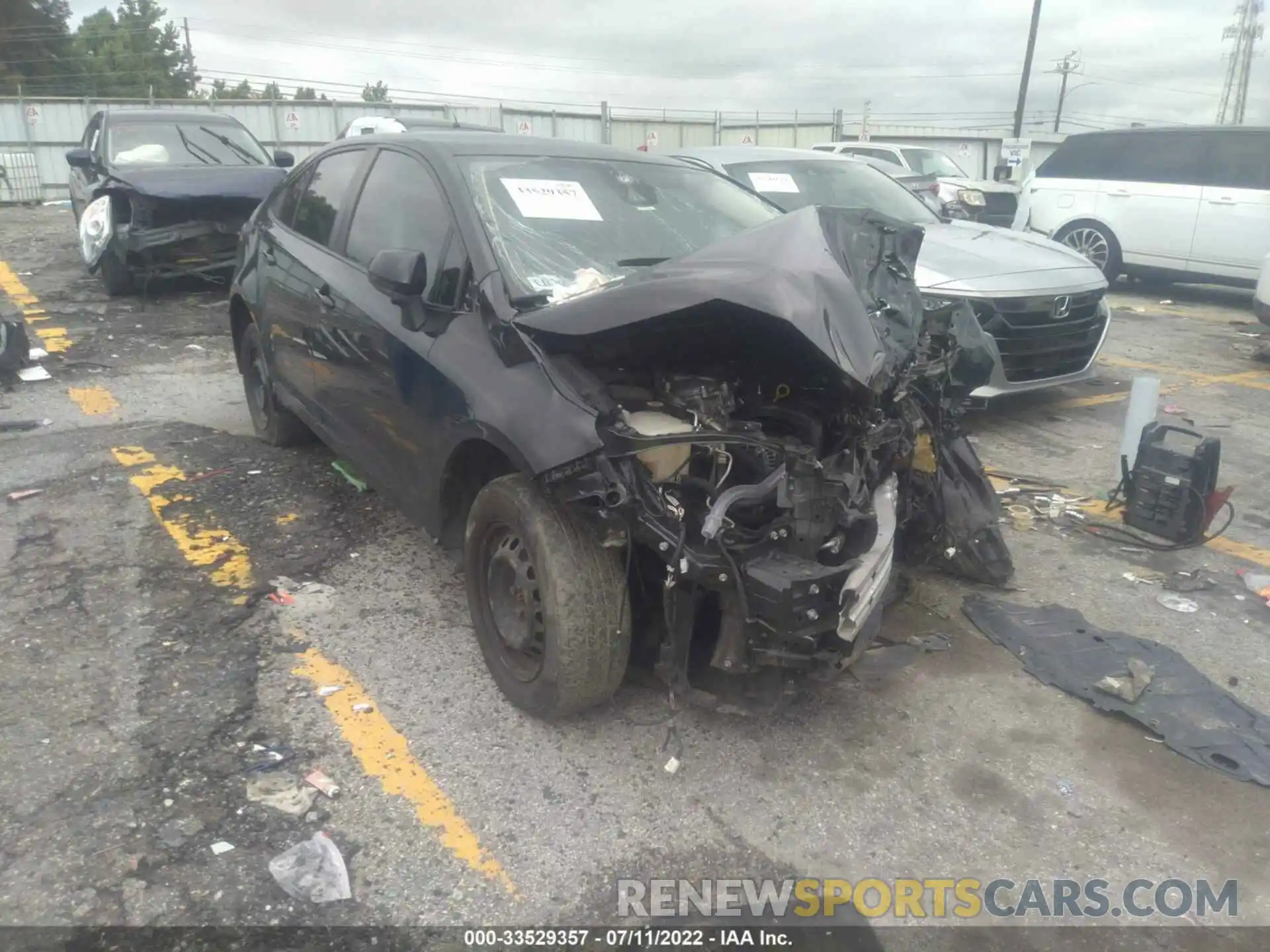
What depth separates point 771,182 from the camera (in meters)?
7.29

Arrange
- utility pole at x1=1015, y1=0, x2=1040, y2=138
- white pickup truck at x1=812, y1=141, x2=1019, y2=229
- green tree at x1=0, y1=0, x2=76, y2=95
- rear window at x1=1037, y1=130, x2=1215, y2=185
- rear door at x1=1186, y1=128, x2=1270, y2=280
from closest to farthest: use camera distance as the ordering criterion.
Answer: rear door at x1=1186, y1=128, x2=1270, y2=280, rear window at x1=1037, y1=130, x2=1215, y2=185, white pickup truck at x1=812, y1=141, x2=1019, y2=229, utility pole at x1=1015, y1=0, x2=1040, y2=138, green tree at x1=0, y1=0, x2=76, y2=95

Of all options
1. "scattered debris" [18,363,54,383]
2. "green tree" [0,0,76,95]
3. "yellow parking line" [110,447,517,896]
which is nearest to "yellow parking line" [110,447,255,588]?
"yellow parking line" [110,447,517,896]

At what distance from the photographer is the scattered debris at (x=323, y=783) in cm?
278

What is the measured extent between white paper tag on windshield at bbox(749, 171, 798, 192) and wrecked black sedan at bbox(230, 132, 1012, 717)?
3.35m

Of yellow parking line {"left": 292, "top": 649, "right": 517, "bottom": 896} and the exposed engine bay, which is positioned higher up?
the exposed engine bay

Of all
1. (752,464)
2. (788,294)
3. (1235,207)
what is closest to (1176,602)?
(752,464)

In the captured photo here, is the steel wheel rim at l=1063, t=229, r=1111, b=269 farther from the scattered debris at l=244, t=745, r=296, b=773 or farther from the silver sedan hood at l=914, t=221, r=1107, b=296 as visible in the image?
the scattered debris at l=244, t=745, r=296, b=773

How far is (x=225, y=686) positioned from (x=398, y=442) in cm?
106

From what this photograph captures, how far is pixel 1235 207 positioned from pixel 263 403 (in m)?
10.4

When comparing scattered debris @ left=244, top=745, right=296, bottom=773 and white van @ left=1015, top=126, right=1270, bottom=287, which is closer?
scattered debris @ left=244, top=745, right=296, bottom=773

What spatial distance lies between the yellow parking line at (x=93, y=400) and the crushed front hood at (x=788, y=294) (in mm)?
4618

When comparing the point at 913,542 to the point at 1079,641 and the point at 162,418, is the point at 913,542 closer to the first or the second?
the point at 1079,641

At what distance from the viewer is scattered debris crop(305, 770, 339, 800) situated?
9.11 feet

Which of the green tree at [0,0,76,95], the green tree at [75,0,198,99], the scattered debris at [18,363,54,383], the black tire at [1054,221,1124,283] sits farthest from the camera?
the green tree at [75,0,198,99]
